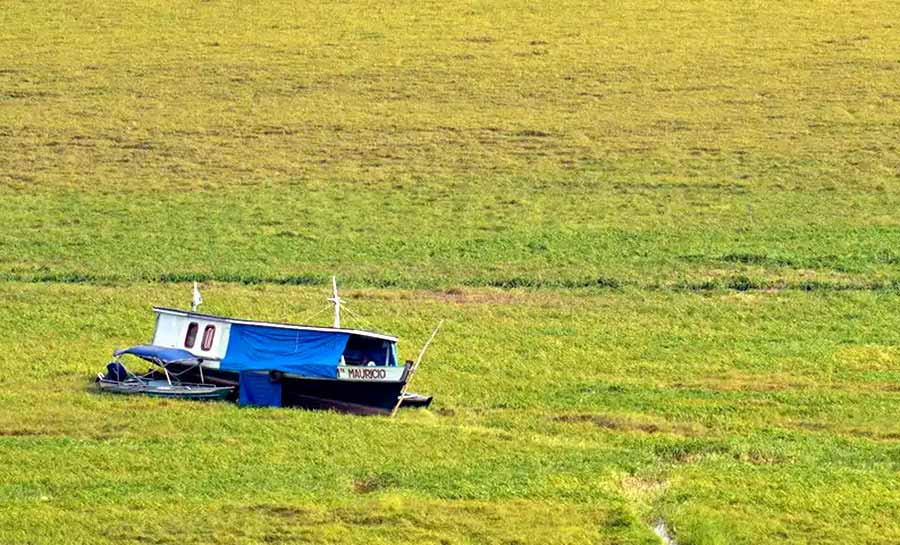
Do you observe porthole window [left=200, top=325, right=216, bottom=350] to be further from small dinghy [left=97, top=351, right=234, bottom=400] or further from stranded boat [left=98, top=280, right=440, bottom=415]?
small dinghy [left=97, top=351, right=234, bottom=400]

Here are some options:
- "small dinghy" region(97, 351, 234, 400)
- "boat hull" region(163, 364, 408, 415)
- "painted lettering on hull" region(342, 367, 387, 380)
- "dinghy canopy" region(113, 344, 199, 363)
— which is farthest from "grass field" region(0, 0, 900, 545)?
"dinghy canopy" region(113, 344, 199, 363)

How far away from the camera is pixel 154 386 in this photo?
35.0 metres

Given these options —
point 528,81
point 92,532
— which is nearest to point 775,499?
point 92,532

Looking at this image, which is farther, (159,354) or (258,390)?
(159,354)

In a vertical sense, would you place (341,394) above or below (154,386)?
above

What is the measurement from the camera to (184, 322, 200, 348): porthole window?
35719mm

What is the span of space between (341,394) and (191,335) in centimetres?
379

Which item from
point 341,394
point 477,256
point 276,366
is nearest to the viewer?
point 341,394

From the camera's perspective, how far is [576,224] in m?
51.0

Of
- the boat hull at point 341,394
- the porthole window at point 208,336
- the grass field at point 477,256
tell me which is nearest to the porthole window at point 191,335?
the porthole window at point 208,336

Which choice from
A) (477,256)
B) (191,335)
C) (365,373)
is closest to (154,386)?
(191,335)

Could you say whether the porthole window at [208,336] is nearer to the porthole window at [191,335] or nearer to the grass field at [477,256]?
the porthole window at [191,335]

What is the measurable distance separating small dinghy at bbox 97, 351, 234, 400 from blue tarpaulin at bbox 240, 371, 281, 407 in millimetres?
458

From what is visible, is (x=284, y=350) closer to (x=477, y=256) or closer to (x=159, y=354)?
(x=159, y=354)
